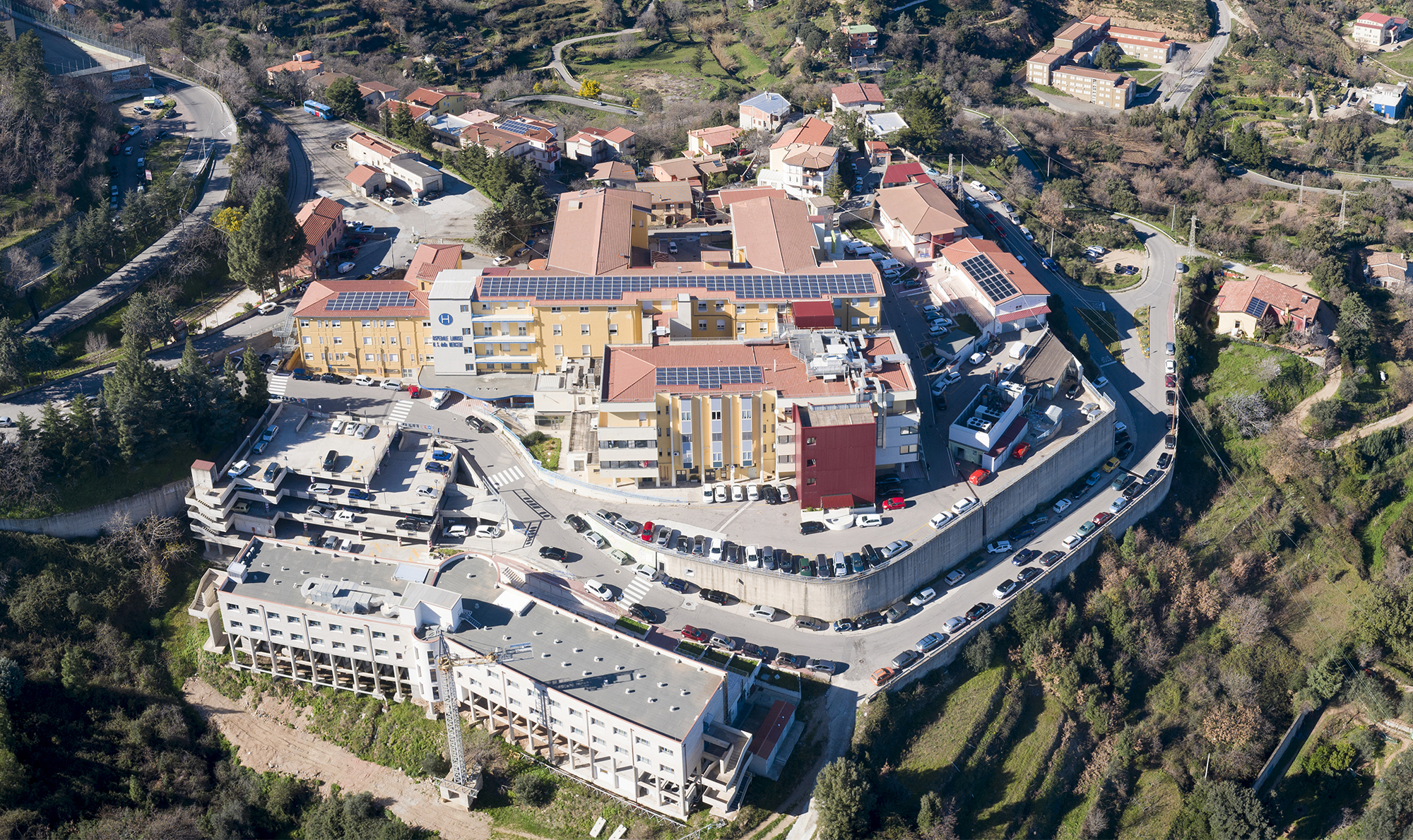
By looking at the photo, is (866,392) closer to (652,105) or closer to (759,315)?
(759,315)

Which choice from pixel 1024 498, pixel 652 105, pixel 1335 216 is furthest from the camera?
pixel 652 105

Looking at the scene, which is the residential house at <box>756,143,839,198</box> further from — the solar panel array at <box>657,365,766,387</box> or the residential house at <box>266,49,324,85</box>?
the residential house at <box>266,49,324,85</box>

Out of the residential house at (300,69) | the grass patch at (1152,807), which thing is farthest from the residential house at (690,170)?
the grass patch at (1152,807)

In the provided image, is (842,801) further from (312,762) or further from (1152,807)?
(312,762)

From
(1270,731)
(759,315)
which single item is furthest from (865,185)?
(1270,731)

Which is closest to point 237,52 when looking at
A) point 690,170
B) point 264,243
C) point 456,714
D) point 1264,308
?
point 264,243

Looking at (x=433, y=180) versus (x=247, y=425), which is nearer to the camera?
(x=247, y=425)
